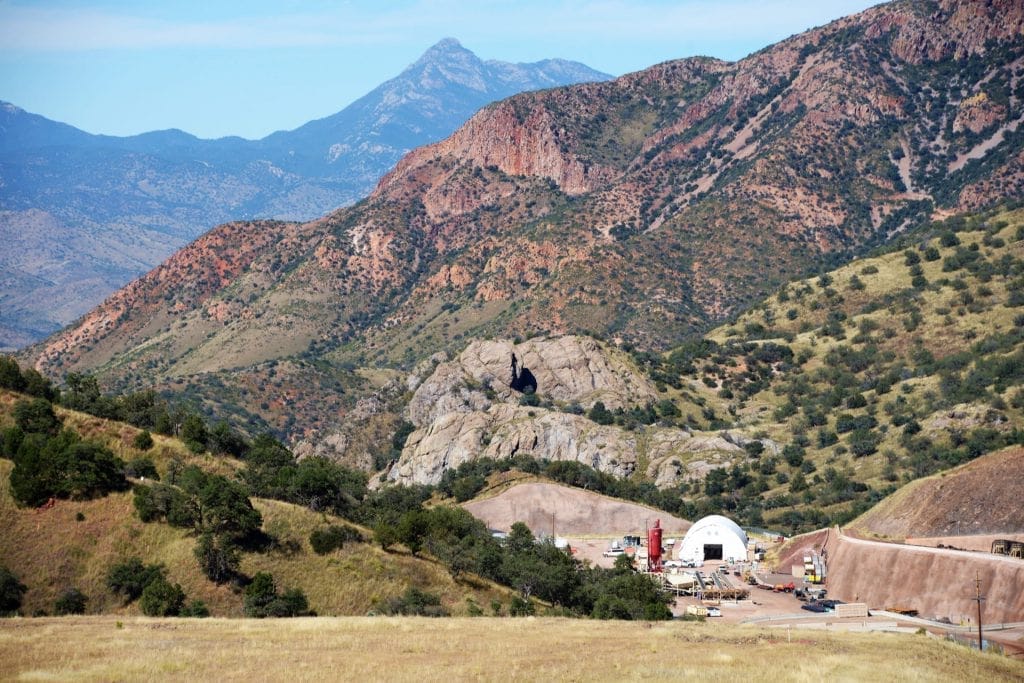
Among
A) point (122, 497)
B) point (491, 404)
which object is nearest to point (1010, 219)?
point (491, 404)

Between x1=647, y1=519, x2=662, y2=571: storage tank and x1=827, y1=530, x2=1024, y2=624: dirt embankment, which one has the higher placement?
x1=647, y1=519, x2=662, y2=571: storage tank

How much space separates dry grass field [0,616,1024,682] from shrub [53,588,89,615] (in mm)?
11674

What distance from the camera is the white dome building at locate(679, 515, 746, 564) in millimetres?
101250

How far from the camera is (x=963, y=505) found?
8569 centimetres

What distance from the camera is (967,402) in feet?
441

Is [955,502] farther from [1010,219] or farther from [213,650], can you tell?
[1010,219]

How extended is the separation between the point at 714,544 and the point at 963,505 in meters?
21.9

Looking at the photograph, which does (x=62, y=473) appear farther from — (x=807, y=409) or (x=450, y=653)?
(x=807, y=409)

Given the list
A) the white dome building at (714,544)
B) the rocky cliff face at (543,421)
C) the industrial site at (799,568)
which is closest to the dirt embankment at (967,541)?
the industrial site at (799,568)

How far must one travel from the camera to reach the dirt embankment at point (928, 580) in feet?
205

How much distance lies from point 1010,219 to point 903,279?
2016 centimetres

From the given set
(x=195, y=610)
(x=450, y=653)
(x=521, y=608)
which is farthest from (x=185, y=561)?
(x=450, y=653)

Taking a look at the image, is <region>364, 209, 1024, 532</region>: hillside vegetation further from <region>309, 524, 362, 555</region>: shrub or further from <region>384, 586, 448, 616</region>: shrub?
<region>384, 586, 448, 616</region>: shrub

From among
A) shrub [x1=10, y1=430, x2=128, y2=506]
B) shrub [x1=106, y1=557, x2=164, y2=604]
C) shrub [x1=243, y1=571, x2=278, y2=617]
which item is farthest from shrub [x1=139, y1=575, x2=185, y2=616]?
shrub [x1=10, y1=430, x2=128, y2=506]
